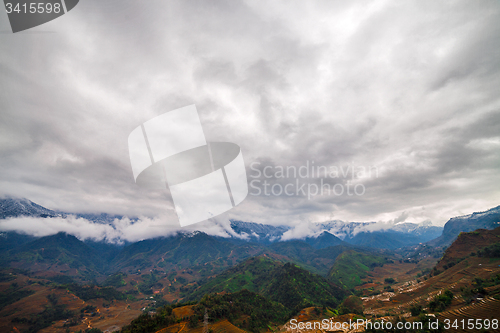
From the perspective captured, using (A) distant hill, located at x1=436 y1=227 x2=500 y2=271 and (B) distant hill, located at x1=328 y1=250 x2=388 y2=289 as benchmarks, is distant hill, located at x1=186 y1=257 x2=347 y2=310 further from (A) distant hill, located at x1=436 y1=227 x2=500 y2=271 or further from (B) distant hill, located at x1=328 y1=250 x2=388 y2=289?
(A) distant hill, located at x1=436 y1=227 x2=500 y2=271

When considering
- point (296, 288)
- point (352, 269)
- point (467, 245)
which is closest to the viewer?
point (467, 245)

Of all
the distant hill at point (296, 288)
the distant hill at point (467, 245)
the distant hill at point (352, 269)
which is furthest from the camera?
the distant hill at point (352, 269)

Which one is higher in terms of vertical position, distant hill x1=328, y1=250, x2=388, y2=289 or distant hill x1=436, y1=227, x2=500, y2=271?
distant hill x1=436, y1=227, x2=500, y2=271

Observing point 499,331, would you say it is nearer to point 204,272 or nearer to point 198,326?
point 198,326

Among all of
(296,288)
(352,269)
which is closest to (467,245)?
(296,288)

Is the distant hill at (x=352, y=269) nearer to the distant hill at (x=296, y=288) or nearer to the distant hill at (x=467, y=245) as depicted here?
the distant hill at (x=296, y=288)

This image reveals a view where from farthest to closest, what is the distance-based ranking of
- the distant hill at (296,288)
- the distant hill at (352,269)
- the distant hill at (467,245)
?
the distant hill at (352,269), the distant hill at (296,288), the distant hill at (467,245)

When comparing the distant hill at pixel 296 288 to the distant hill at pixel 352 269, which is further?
the distant hill at pixel 352 269

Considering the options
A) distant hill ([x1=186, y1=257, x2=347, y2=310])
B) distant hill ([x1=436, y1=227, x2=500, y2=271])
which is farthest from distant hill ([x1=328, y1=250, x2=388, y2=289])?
distant hill ([x1=436, y1=227, x2=500, y2=271])

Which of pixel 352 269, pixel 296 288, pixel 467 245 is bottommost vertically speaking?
pixel 352 269

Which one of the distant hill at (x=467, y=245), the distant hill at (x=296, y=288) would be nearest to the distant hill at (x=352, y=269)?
the distant hill at (x=296, y=288)

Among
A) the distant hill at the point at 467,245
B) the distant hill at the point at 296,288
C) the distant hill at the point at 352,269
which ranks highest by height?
the distant hill at the point at 467,245

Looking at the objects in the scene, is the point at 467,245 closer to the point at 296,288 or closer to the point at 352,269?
the point at 296,288

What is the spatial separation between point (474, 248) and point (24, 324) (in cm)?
14018
